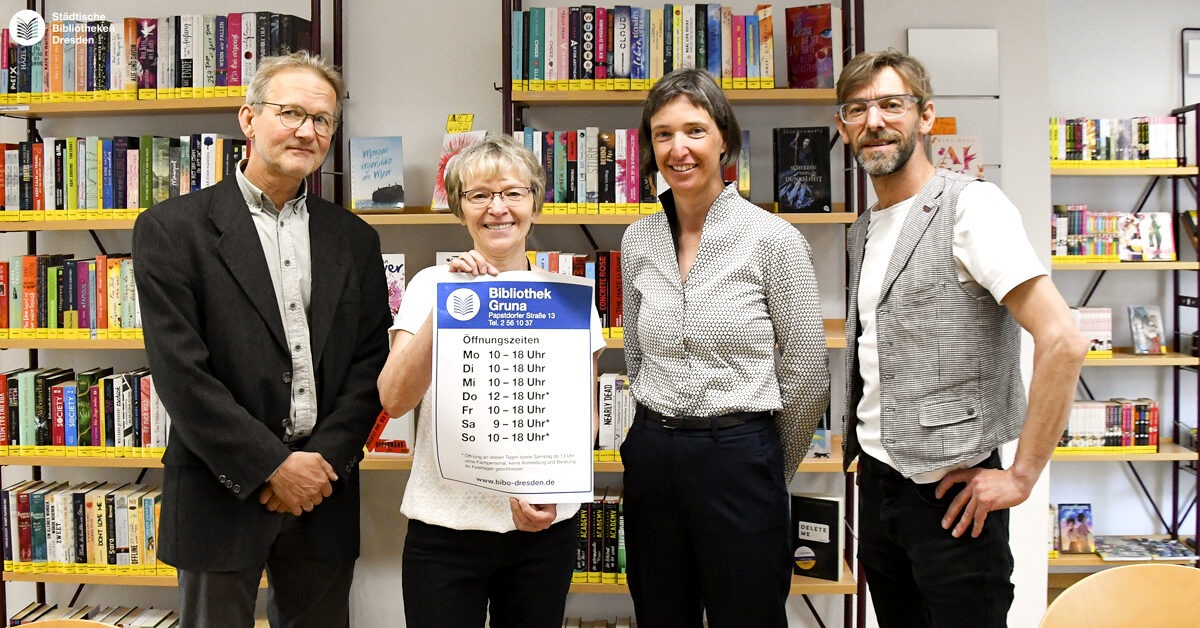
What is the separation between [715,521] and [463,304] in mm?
695

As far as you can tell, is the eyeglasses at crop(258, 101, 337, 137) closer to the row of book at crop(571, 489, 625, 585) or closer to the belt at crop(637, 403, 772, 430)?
the belt at crop(637, 403, 772, 430)

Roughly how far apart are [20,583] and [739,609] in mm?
3376

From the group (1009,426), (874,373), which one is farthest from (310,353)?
(1009,426)

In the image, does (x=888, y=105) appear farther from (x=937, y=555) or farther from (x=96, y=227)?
(x=96, y=227)

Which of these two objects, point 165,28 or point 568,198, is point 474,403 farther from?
point 165,28

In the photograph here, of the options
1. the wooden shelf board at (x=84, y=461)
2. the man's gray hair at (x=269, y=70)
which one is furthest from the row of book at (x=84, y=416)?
the man's gray hair at (x=269, y=70)

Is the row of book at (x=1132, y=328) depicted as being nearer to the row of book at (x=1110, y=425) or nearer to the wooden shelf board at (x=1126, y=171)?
the row of book at (x=1110, y=425)

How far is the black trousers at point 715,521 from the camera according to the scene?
5.46 feet

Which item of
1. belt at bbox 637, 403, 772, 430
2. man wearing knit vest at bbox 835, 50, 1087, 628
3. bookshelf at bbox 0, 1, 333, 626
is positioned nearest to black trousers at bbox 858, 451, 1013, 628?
man wearing knit vest at bbox 835, 50, 1087, 628

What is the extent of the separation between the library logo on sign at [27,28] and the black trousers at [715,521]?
2.87 m

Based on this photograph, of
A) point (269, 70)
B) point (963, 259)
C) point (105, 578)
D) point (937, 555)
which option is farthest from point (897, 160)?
point (105, 578)

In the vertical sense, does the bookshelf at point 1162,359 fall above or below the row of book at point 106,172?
below

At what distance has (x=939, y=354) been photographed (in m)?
1.61

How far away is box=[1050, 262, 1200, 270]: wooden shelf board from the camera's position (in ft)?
13.4
